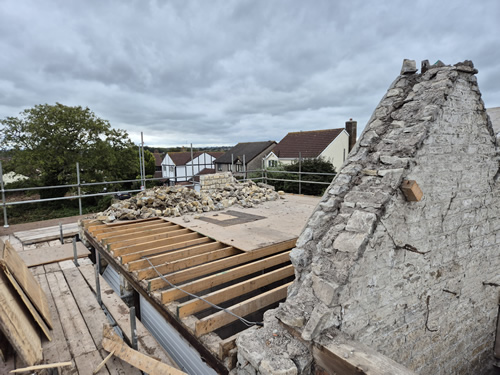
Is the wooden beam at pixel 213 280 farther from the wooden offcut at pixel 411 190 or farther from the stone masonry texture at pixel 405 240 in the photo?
the wooden offcut at pixel 411 190

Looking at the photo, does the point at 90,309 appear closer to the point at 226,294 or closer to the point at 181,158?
the point at 226,294

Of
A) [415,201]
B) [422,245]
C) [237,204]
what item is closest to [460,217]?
[422,245]

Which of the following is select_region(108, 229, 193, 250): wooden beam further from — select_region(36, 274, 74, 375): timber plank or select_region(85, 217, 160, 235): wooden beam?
select_region(36, 274, 74, 375): timber plank

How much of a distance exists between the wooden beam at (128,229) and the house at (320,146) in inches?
506

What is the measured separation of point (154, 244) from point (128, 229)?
3.59 ft

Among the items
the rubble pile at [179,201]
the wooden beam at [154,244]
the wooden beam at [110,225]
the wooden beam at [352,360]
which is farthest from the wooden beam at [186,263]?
the rubble pile at [179,201]

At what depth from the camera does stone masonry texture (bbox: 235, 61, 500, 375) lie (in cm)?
201

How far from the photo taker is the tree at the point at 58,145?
14273 mm

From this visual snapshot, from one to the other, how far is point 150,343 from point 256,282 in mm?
1237

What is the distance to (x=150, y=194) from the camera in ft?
22.7

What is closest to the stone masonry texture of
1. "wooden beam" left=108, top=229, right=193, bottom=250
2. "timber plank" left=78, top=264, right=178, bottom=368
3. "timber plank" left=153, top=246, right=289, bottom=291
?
"timber plank" left=78, top=264, right=178, bottom=368

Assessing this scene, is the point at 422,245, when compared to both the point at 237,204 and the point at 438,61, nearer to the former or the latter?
the point at 438,61

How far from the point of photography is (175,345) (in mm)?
3221

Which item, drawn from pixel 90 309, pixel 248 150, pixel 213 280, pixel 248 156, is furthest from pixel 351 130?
pixel 90 309
